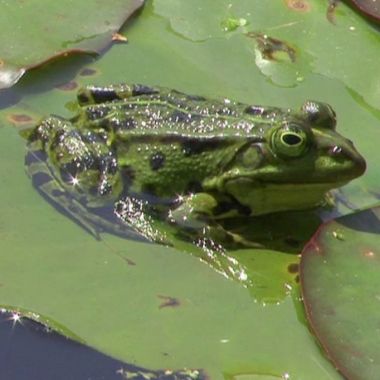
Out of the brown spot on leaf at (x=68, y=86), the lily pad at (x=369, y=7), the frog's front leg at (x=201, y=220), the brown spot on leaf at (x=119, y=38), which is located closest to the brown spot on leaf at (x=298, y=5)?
the lily pad at (x=369, y=7)

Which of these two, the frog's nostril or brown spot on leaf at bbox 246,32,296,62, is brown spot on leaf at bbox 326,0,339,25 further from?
the frog's nostril

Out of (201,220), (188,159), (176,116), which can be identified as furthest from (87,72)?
(201,220)

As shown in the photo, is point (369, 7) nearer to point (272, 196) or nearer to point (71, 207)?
point (272, 196)

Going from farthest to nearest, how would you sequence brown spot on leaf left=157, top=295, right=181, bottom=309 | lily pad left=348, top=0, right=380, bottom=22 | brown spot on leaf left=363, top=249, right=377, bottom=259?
lily pad left=348, top=0, right=380, bottom=22
brown spot on leaf left=363, top=249, right=377, bottom=259
brown spot on leaf left=157, top=295, right=181, bottom=309


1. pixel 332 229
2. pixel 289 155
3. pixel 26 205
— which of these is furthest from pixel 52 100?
pixel 332 229

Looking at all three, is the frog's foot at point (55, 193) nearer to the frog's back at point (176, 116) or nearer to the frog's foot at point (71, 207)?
the frog's foot at point (71, 207)

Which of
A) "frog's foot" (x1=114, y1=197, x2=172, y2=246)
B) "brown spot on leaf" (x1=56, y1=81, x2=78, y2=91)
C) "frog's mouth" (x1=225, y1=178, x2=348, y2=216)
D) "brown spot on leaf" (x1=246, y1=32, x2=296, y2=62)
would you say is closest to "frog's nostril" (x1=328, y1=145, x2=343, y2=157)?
"frog's mouth" (x1=225, y1=178, x2=348, y2=216)
